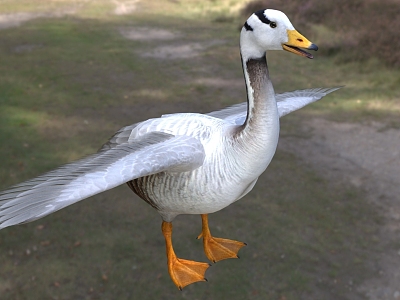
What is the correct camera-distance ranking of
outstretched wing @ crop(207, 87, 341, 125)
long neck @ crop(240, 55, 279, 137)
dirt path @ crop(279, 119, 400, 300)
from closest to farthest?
long neck @ crop(240, 55, 279, 137)
outstretched wing @ crop(207, 87, 341, 125)
dirt path @ crop(279, 119, 400, 300)

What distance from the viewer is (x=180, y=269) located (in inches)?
161

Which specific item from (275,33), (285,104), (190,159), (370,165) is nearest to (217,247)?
(285,104)

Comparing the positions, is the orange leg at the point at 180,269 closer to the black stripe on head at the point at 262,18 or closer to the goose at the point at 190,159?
the goose at the point at 190,159

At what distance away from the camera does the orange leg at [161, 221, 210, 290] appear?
3926mm

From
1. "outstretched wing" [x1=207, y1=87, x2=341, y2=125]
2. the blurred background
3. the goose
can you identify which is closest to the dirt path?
the blurred background

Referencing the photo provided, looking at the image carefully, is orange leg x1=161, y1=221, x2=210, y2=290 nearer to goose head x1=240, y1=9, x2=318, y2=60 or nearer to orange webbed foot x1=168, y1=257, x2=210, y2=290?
orange webbed foot x1=168, y1=257, x2=210, y2=290

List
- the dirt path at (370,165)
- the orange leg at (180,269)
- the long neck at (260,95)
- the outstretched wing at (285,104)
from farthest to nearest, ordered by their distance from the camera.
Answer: the dirt path at (370,165) → the outstretched wing at (285,104) → the orange leg at (180,269) → the long neck at (260,95)

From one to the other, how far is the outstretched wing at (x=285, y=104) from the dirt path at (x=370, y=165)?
110 inches

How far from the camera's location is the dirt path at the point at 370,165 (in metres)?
6.31

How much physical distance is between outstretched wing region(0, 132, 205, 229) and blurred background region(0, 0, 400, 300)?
3086 mm

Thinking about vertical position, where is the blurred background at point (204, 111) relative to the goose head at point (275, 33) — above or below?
below

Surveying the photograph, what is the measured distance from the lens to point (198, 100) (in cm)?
1163

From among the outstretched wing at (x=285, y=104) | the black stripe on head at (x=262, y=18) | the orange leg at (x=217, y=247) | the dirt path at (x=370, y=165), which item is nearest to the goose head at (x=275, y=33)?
the black stripe on head at (x=262, y=18)

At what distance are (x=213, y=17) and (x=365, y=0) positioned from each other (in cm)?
627
